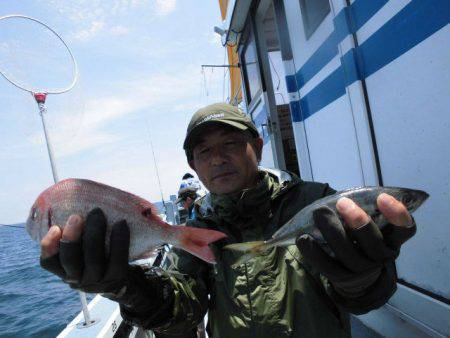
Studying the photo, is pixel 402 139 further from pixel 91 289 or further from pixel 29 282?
pixel 29 282

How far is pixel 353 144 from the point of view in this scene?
8.57 feet

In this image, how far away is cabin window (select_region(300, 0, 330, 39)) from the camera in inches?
112

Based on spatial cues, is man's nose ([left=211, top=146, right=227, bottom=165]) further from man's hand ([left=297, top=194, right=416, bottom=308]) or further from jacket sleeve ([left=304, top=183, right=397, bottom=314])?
jacket sleeve ([left=304, top=183, right=397, bottom=314])

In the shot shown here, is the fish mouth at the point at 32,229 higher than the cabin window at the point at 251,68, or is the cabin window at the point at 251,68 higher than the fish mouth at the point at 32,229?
the cabin window at the point at 251,68

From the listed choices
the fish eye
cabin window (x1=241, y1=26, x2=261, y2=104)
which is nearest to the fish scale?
the fish eye

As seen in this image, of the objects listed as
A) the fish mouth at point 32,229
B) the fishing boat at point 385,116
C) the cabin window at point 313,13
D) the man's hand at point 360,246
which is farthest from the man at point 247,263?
the cabin window at point 313,13

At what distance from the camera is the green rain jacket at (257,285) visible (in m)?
1.59

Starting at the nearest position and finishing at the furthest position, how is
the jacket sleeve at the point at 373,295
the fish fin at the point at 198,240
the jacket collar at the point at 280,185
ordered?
the jacket sleeve at the point at 373,295, the fish fin at the point at 198,240, the jacket collar at the point at 280,185

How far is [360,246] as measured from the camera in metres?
1.29

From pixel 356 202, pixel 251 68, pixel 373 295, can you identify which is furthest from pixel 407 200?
pixel 251 68

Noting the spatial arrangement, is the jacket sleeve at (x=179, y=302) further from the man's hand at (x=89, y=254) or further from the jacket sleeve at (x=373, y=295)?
the jacket sleeve at (x=373, y=295)

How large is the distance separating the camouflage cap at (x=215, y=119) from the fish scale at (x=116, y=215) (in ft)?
1.81

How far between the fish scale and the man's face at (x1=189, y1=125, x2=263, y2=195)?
1.51 ft

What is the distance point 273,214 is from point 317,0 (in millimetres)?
2047
